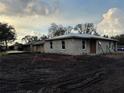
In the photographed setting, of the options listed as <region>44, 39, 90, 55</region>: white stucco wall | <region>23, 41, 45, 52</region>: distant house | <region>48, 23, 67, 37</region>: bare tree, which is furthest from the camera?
<region>48, 23, 67, 37</region>: bare tree

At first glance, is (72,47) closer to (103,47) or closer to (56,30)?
(103,47)

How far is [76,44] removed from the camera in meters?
32.7

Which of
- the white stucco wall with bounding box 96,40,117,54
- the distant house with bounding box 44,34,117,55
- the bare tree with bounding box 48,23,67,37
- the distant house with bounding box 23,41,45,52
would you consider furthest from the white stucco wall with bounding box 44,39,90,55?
the bare tree with bounding box 48,23,67,37

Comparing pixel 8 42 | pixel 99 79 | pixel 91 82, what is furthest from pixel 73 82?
pixel 8 42

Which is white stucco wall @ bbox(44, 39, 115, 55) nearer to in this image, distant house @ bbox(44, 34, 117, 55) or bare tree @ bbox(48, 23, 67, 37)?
Answer: distant house @ bbox(44, 34, 117, 55)

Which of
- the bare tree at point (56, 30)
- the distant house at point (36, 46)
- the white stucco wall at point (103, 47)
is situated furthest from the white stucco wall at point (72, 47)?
the bare tree at point (56, 30)

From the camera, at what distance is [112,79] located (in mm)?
13086

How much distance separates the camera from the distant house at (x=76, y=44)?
32625mm

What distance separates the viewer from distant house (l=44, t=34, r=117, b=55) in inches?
1284

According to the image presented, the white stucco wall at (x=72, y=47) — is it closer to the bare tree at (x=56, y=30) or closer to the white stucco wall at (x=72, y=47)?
the white stucco wall at (x=72, y=47)

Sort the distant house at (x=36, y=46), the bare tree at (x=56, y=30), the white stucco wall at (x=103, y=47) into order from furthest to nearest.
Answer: the bare tree at (x=56, y=30), the distant house at (x=36, y=46), the white stucco wall at (x=103, y=47)

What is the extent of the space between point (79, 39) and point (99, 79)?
66.6 ft

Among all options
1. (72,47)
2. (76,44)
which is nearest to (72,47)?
(72,47)

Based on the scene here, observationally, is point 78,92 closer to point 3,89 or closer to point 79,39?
point 3,89
